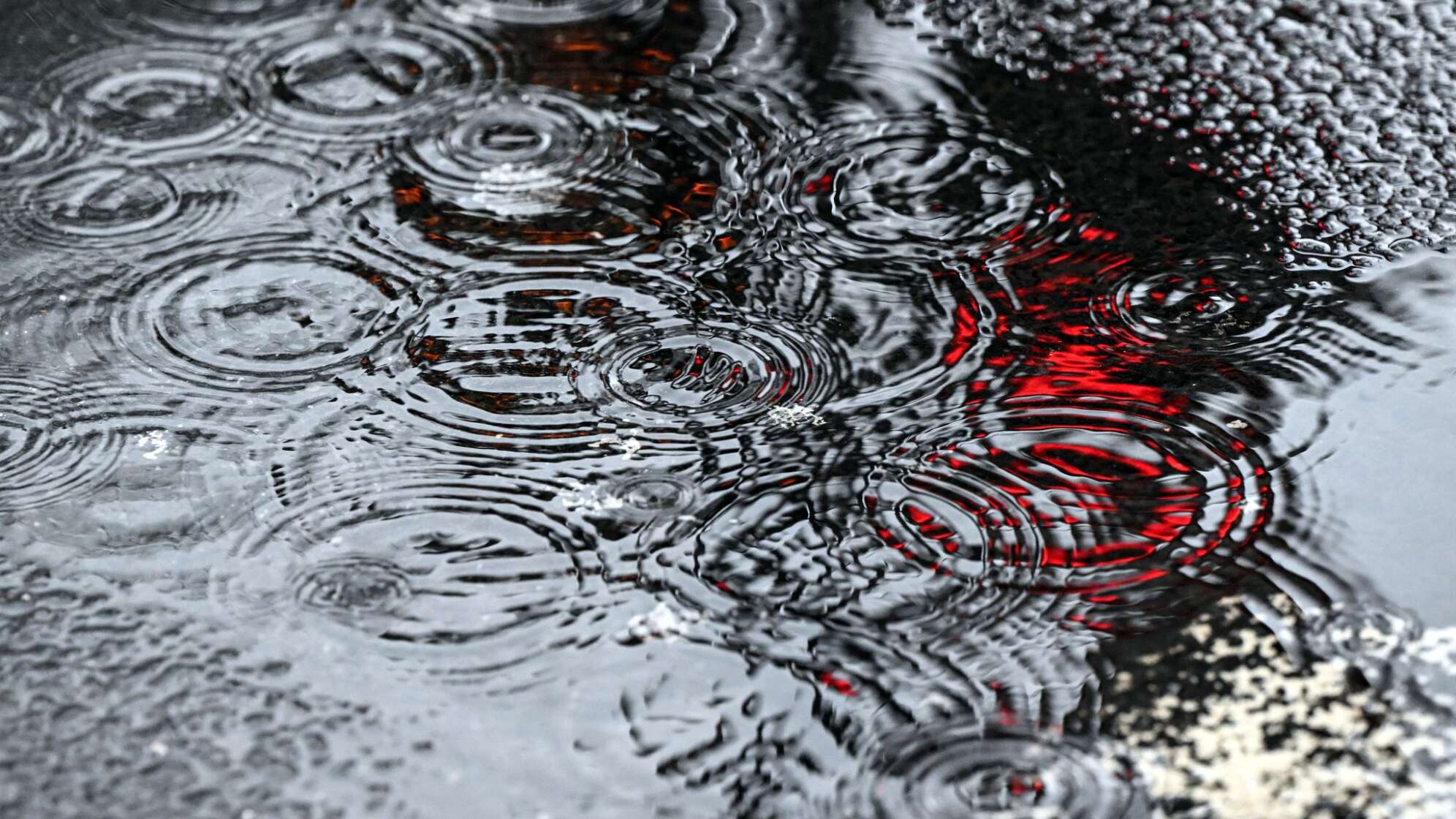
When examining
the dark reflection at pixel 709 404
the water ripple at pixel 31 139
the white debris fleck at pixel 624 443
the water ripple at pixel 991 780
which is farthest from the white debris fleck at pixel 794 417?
the water ripple at pixel 31 139

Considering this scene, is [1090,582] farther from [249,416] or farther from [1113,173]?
[249,416]

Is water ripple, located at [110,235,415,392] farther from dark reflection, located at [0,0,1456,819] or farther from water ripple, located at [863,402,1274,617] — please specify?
water ripple, located at [863,402,1274,617]

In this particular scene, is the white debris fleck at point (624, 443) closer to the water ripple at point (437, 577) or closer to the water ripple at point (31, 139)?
the water ripple at point (437, 577)

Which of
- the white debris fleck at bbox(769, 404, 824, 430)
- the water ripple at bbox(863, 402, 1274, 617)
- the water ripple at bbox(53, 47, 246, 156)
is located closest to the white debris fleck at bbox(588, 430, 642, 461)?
the white debris fleck at bbox(769, 404, 824, 430)

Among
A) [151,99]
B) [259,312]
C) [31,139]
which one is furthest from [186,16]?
[259,312]

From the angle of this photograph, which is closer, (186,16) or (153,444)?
(153,444)

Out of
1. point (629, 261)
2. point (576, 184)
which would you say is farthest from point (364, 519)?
point (576, 184)

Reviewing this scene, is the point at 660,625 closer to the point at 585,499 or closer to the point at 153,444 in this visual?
the point at 585,499
